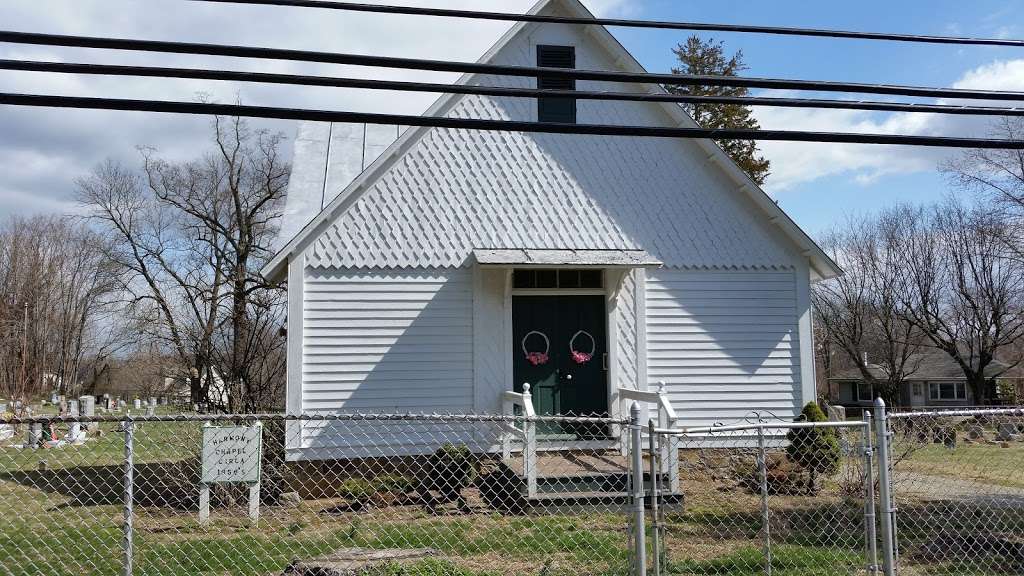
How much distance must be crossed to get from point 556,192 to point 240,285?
461 inches

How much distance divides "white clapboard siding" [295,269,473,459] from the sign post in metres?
2.14

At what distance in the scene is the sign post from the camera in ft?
29.3

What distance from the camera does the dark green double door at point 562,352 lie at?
Result: 1230 cm

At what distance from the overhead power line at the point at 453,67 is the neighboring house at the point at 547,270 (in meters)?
5.74

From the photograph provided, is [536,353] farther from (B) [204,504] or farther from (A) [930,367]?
(A) [930,367]

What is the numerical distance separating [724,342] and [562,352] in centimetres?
275

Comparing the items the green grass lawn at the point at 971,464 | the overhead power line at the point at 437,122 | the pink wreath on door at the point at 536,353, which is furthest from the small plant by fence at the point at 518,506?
the overhead power line at the point at 437,122

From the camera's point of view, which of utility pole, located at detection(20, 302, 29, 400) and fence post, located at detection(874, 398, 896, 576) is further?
utility pole, located at detection(20, 302, 29, 400)

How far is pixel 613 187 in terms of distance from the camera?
12.8 m

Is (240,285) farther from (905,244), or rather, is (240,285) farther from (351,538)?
(905,244)

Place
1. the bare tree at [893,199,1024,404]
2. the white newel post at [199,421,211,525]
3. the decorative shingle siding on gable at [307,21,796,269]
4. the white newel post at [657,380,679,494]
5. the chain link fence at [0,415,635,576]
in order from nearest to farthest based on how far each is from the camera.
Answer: the chain link fence at [0,415,635,576] → the white newel post at [199,421,211,525] → the white newel post at [657,380,679,494] → the decorative shingle siding on gable at [307,21,796,269] → the bare tree at [893,199,1024,404]

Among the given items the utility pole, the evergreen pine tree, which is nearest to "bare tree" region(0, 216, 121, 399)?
the utility pole

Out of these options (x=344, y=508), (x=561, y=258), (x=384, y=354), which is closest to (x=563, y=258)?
(x=561, y=258)

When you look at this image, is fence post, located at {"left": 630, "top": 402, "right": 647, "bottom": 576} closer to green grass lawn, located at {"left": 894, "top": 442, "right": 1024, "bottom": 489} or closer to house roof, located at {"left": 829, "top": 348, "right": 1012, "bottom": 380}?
green grass lawn, located at {"left": 894, "top": 442, "right": 1024, "bottom": 489}
